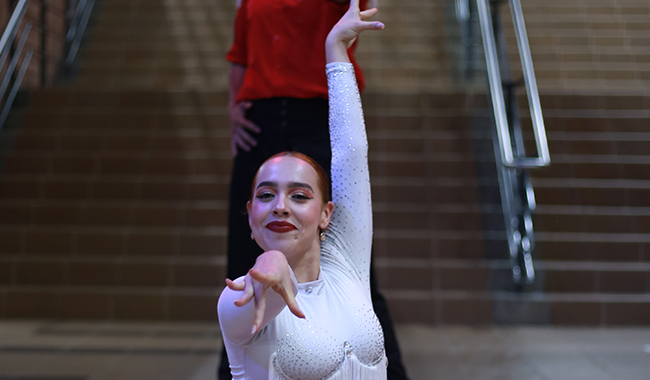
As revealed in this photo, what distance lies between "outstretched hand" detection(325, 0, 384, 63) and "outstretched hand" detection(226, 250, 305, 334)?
497 mm

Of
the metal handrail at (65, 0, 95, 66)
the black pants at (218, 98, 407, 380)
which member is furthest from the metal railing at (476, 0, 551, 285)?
the metal handrail at (65, 0, 95, 66)

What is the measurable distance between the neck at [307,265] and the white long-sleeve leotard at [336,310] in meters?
0.02

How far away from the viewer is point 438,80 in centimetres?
507

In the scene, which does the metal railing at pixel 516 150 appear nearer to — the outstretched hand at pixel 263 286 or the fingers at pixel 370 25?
the fingers at pixel 370 25

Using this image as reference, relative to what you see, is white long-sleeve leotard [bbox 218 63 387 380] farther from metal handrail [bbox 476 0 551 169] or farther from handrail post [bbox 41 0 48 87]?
handrail post [bbox 41 0 48 87]

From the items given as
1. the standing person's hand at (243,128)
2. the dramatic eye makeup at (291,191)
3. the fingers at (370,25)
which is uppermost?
the fingers at (370,25)

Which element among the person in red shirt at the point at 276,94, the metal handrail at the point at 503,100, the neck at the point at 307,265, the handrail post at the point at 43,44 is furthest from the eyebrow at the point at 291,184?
the handrail post at the point at 43,44

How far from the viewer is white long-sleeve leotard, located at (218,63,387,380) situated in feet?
2.91

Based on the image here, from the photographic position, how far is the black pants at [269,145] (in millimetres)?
1521

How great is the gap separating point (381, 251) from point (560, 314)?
1022 millimetres

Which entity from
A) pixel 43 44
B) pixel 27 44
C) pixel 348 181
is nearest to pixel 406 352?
pixel 348 181

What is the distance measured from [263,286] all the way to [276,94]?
2.72 feet

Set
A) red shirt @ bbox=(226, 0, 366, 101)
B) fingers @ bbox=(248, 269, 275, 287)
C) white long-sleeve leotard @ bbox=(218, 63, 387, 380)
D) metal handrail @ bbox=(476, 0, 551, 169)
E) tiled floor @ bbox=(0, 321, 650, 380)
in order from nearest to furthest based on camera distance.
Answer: fingers @ bbox=(248, 269, 275, 287) < white long-sleeve leotard @ bbox=(218, 63, 387, 380) < red shirt @ bbox=(226, 0, 366, 101) < tiled floor @ bbox=(0, 321, 650, 380) < metal handrail @ bbox=(476, 0, 551, 169)

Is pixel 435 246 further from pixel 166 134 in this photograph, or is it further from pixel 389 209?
pixel 166 134
